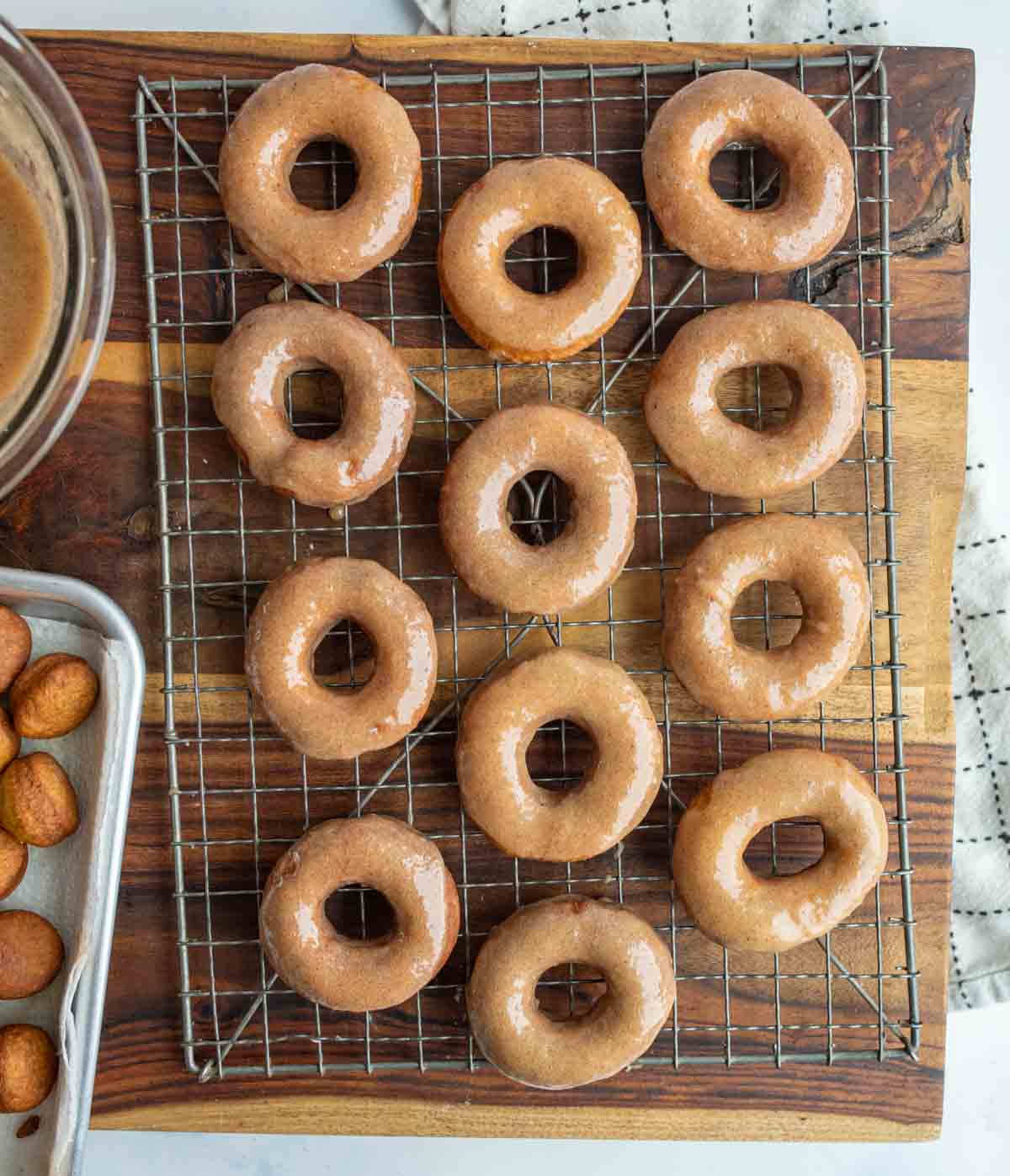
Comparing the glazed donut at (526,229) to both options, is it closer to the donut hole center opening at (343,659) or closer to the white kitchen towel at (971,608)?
the white kitchen towel at (971,608)

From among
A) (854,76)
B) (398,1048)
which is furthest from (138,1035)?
(854,76)

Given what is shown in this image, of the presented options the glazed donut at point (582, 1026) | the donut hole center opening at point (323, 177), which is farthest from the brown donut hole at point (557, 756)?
the donut hole center opening at point (323, 177)

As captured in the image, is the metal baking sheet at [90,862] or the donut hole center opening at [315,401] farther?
the donut hole center opening at [315,401]

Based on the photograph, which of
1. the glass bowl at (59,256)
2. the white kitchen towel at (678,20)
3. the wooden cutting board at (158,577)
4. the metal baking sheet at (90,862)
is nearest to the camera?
the glass bowl at (59,256)

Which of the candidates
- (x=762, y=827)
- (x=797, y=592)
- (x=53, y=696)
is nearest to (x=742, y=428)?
(x=797, y=592)

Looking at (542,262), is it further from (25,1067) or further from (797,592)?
(25,1067)

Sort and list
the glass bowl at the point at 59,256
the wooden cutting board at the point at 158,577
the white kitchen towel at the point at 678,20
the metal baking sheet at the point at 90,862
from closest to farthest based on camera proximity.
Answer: the glass bowl at the point at 59,256, the metal baking sheet at the point at 90,862, the wooden cutting board at the point at 158,577, the white kitchen towel at the point at 678,20

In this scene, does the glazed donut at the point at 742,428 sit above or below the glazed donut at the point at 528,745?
above
